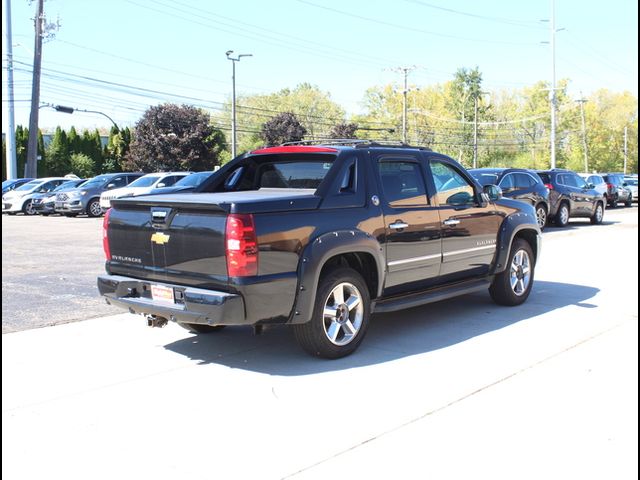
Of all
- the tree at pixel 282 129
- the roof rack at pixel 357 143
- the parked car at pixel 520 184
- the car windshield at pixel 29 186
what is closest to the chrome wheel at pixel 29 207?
the car windshield at pixel 29 186

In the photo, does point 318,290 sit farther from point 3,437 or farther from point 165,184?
point 165,184

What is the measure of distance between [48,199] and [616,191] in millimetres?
28013

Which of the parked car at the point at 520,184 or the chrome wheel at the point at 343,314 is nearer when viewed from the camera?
the chrome wheel at the point at 343,314

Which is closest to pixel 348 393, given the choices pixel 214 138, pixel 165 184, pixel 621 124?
pixel 165 184

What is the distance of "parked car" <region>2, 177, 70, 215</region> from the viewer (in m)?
28.6

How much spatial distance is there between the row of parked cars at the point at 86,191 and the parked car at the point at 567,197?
10782 millimetres

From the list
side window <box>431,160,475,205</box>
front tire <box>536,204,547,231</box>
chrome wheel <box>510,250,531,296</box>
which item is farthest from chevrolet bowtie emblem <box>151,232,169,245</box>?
front tire <box>536,204,547,231</box>

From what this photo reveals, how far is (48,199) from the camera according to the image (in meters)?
27.3

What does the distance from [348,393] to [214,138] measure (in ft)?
165

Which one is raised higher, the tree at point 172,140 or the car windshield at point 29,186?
the tree at point 172,140

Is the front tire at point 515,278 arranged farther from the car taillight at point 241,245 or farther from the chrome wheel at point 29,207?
the chrome wheel at point 29,207

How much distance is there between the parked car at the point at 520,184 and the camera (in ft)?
59.1

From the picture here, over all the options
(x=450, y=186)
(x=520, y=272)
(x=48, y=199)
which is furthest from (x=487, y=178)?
(x=48, y=199)

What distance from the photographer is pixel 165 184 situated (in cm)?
2395
